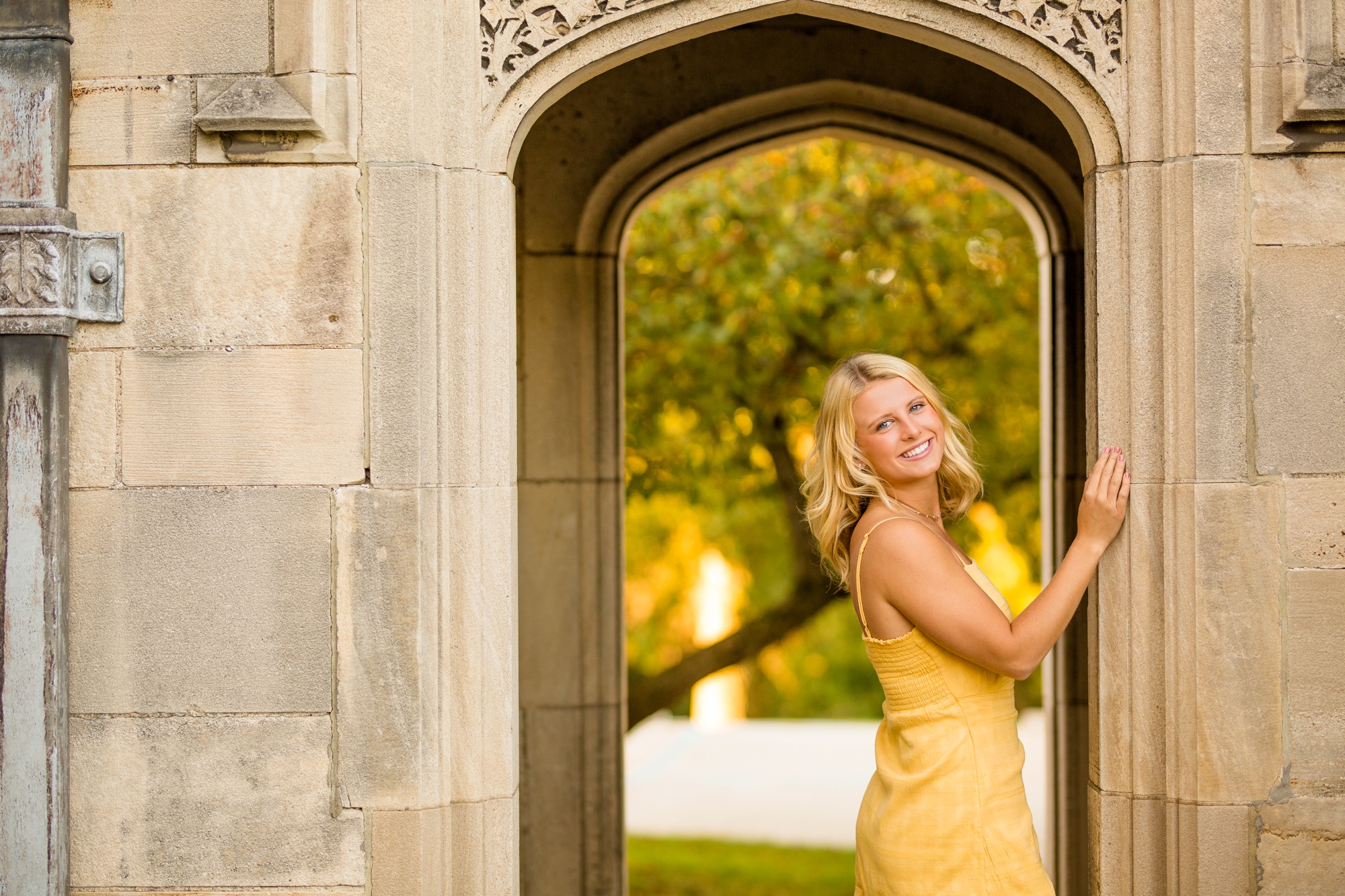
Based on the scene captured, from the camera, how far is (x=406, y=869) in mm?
2602

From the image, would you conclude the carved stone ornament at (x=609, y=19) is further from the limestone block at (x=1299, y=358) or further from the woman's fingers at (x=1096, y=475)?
the woman's fingers at (x=1096, y=475)

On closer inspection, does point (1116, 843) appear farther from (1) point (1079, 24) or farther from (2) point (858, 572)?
(1) point (1079, 24)

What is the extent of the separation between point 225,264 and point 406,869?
1437mm

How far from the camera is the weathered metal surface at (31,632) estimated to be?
2596 mm

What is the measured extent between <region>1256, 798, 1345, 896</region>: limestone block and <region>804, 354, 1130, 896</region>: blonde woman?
0.52 metres

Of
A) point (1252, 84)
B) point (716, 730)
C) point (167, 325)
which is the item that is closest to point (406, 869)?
point (167, 325)

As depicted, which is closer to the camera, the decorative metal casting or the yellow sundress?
the yellow sundress

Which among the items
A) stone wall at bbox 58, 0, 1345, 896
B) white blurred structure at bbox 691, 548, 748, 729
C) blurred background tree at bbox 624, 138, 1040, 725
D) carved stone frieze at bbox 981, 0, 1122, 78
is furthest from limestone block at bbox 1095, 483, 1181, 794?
white blurred structure at bbox 691, 548, 748, 729

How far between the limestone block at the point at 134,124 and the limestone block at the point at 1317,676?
8.88ft

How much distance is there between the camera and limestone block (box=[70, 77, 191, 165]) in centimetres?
266

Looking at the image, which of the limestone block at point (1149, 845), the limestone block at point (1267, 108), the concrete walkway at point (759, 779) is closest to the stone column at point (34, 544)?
the limestone block at point (1149, 845)

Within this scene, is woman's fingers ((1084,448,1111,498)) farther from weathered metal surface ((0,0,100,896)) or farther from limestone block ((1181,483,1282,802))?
weathered metal surface ((0,0,100,896))

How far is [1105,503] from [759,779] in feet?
25.9

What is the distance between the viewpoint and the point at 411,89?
8.66ft
